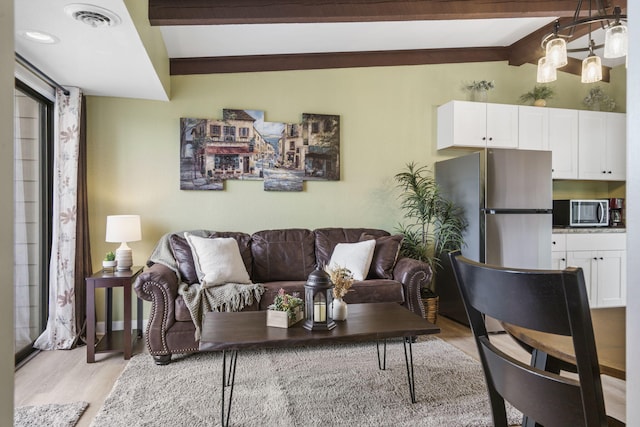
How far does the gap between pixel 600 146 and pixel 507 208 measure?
1.68 m

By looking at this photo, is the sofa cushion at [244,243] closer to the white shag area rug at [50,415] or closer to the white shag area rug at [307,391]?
the white shag area rug at [307,391]

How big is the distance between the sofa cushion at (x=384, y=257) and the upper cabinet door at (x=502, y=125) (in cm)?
154

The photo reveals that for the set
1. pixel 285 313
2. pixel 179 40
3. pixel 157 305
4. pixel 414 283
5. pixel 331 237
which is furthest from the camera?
pixel 331 237

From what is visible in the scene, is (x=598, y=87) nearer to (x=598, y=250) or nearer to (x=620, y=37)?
(x=598, y=250)

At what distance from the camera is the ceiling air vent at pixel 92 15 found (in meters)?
1.98

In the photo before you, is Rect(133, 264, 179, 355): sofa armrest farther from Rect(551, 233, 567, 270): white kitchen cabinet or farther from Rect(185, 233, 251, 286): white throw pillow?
Rect(551, 233, 567, 270): white kitchen cabinet

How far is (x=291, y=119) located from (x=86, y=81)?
1842 millimetres

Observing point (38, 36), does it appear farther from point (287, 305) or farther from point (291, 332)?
point (291, 332)

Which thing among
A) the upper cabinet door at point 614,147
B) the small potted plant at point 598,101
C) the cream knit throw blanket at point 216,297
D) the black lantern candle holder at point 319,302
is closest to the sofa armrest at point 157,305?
the cream knit throw blanket at point 216,297

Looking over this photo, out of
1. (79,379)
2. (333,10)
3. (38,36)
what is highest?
(333,10)

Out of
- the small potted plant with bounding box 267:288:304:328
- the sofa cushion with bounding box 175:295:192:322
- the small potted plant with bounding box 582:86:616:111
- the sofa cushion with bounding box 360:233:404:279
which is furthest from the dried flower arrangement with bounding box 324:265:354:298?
the small potted plant with bounding box 582:86:616:111

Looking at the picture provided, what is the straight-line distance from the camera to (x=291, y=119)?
402 centimetres

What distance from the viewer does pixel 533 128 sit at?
4.13m

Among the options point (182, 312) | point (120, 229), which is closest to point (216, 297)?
point (182, 312)
